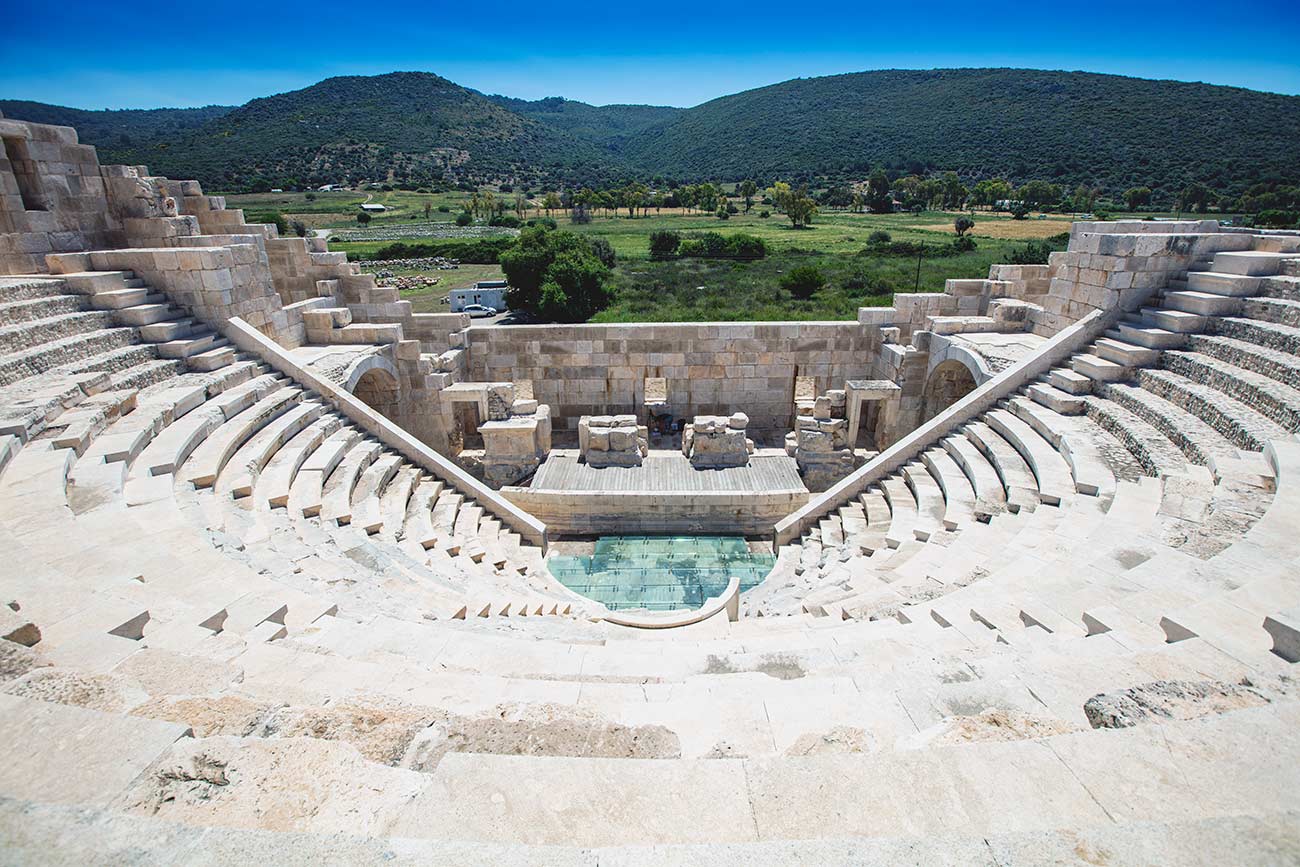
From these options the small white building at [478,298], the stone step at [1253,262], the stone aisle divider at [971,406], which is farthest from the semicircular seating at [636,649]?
the small white building at [478,298]

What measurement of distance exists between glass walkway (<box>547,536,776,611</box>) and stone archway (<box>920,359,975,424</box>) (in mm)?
5052

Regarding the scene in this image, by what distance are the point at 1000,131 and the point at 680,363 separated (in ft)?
300

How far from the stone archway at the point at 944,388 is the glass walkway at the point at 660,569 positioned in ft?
16.6

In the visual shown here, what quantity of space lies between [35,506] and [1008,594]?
8.26m

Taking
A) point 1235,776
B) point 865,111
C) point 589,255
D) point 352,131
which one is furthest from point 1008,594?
point 865,111

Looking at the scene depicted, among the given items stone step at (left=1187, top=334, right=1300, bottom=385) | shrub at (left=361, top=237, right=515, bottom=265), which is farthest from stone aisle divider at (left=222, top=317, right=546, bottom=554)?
shrub at (left=361, top=237, right=515, bottom=265)

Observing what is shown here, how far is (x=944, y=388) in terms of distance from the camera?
1311 centimetres

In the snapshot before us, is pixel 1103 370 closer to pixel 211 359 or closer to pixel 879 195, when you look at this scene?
pixel 211 359

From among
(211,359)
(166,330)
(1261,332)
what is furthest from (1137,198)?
(166,330)

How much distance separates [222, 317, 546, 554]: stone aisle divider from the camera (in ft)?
33.3

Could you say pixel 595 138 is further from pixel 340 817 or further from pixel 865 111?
pixel 340 817

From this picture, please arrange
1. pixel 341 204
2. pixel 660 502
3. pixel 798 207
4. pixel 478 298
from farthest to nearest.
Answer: pixel 341 204 → pixel 798 207 → pixel 478 298 → pixel 660 502

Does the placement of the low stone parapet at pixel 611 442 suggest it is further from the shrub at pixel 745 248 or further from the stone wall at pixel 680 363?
the shrub at pixel 745 248

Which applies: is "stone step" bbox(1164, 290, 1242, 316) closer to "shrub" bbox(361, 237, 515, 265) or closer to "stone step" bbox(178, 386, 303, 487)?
"stone step" bbox(178, 386, 303, 487)
